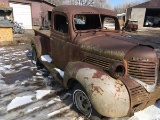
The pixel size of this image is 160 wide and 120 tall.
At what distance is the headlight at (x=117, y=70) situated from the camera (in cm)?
289

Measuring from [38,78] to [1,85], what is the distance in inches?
41.4

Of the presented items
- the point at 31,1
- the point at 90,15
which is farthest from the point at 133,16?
the point at 90,15

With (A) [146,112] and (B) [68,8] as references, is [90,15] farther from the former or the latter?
(A) [146,112]

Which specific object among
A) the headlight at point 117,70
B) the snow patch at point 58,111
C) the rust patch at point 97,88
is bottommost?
the snow patch at point 58,111

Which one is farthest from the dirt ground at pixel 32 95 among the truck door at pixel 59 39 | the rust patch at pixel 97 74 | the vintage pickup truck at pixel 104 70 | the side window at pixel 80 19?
the side window at pixel 80 19

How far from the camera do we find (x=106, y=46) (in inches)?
134

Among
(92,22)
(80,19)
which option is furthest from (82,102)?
(80,19)

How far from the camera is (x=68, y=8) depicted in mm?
4223

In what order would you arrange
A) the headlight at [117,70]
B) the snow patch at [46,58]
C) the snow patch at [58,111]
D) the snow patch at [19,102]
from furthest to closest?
the snow patch at [46,58] → the snow patch at [19,102] → the snow patch at [58,111] → the headlight at [117,70]

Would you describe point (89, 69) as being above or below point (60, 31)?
below

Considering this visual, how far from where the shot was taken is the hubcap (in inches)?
127

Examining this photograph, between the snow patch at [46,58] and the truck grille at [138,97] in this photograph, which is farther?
the snow patch at [46,58]

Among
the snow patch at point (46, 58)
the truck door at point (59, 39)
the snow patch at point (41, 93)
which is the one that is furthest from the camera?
the snow patch at point (46, 58)

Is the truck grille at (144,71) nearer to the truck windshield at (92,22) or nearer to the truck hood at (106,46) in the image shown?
the truck hood at (106,46)
